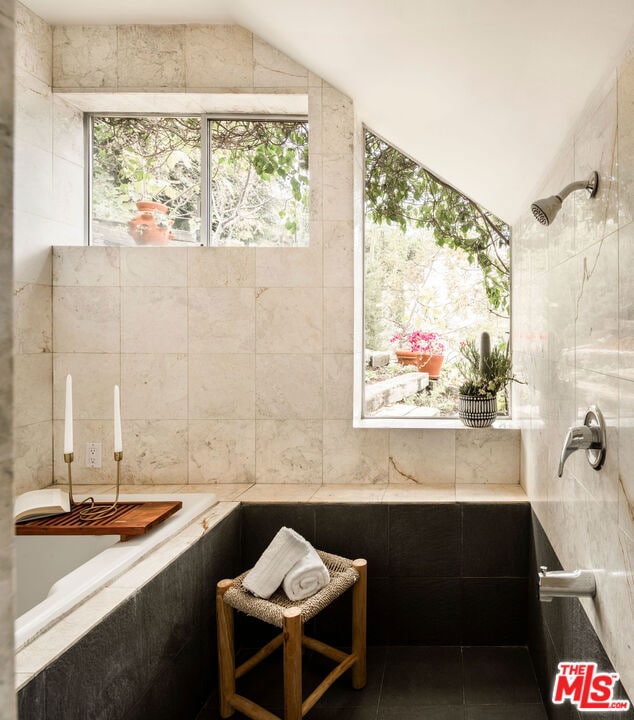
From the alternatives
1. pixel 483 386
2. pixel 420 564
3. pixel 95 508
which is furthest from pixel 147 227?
pixel 420 564

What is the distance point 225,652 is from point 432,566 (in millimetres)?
896

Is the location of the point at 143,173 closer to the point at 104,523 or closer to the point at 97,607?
the point at 104,523

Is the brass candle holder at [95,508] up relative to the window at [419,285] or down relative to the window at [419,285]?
down

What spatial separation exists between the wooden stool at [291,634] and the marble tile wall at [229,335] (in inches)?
26.0

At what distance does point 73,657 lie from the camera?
1188 mm

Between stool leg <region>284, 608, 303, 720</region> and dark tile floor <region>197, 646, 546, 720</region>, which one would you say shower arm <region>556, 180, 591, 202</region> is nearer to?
stool leg <region>284, 608, 303, 720</region>

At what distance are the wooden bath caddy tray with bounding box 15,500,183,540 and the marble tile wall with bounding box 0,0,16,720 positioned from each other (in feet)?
5.13

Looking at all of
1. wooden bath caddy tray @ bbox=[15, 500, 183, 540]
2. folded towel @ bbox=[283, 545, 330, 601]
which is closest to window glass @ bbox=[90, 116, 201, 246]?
wooden bath caddy tray @ bbox=[15, 500, 183, 540]

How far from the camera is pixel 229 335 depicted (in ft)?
8.31

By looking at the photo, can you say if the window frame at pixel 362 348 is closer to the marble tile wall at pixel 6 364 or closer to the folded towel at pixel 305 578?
the folded towel at pixel 305 578

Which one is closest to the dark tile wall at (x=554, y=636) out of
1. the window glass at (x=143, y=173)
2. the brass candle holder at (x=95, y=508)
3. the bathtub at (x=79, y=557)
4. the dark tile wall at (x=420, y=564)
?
the dark tile wall at (x=420, y=564)

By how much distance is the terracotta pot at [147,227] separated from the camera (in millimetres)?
2611

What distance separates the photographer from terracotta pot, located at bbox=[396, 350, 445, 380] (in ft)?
8.95

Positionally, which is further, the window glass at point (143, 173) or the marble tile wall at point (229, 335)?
the window glass at point (143, 173)
